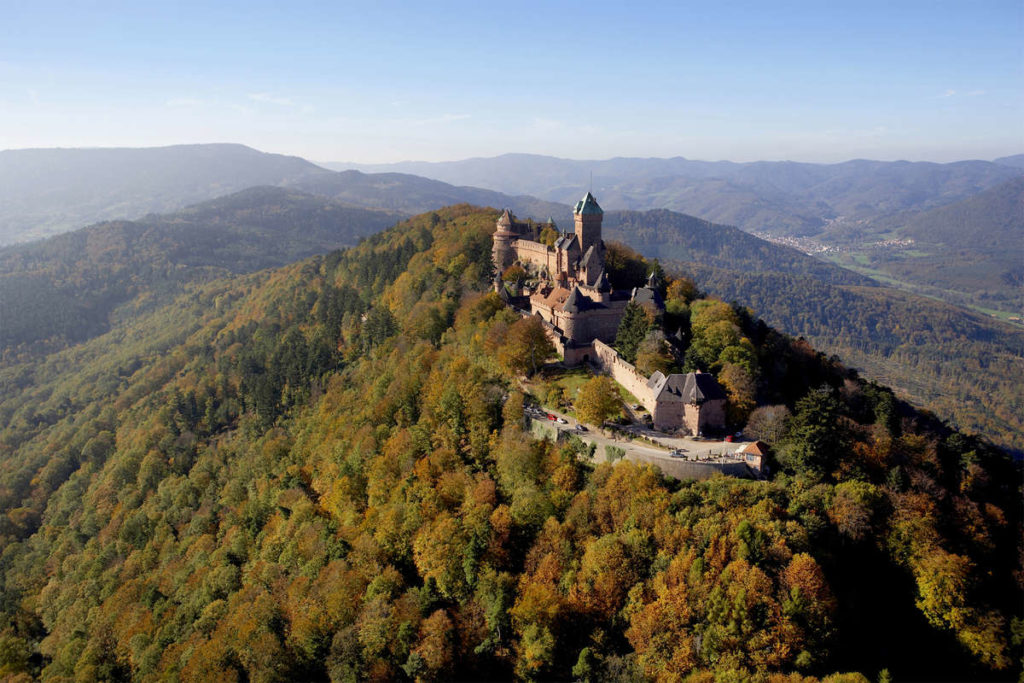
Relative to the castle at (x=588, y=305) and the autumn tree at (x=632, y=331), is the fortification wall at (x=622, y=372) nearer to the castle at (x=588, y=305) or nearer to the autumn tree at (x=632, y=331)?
the castle at (x=588, y=305)

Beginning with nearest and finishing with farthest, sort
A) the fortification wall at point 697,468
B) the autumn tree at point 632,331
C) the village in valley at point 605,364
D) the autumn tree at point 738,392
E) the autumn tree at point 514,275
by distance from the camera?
the fortification wall at point 697,468 → the village in valley at point 605,364 → the autumn tree at point 738,392 → the autumn tree at point 632,331 → the autumn tree at point 514,275

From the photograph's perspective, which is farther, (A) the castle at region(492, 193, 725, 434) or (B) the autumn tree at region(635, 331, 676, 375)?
(B) the autumn tree at region(635, 331, 676, 375)

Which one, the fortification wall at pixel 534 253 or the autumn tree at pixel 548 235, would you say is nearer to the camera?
the fortification wall at pixel 534 253

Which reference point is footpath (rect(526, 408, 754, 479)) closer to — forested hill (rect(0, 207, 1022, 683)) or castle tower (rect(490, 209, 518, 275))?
forested hill (rect(0, 207, 1022, 683))

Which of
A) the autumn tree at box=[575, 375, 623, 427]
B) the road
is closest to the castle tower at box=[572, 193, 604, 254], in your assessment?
the autumn tree at box=[575, 375, 623, 427]

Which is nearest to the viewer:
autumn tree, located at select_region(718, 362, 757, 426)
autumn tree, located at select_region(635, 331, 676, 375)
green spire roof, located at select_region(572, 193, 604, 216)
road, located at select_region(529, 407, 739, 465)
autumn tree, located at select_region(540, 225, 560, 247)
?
road, located at select_region(529, 407, 739, 465)

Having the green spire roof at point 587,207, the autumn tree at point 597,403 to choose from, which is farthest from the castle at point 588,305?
the autumn tree at point 597,403

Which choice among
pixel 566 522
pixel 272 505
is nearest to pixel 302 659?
pixel 566 522
